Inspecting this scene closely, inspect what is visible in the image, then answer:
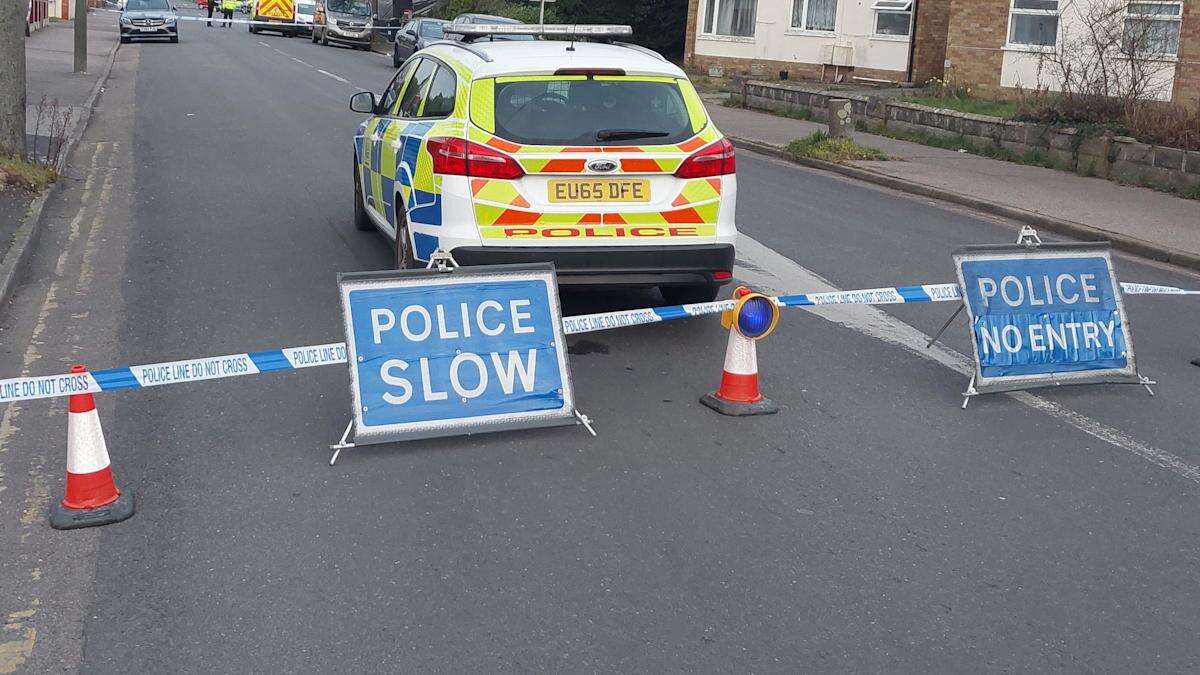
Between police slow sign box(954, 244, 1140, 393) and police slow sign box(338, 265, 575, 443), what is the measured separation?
2336 mm

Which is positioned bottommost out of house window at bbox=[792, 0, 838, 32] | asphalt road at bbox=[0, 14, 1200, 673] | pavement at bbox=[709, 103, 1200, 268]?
asphalt road at bbox=[0, 14, 1200, 673]

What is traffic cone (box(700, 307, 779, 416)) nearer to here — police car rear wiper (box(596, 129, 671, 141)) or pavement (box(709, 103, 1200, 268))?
police car rear wiper (box(596, 129, 671, 141))

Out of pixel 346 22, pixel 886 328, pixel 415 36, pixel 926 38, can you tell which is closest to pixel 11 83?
pixel 886 328

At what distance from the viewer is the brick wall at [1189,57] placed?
21125 millimetres

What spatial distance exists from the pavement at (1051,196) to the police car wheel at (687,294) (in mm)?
5639

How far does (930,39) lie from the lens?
1196 inches

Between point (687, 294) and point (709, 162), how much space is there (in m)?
1.22

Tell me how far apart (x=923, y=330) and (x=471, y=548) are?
179 inches

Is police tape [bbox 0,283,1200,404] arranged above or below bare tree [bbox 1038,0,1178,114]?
below

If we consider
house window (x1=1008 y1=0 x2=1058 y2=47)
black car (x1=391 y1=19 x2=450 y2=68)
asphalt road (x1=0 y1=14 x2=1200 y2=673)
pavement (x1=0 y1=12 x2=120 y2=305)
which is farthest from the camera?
black car (x1=391 y1=19 x2=450 y2=68)

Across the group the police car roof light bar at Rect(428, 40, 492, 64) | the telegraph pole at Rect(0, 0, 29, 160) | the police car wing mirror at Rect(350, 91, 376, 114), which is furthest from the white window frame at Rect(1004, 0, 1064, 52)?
the police car roof light bar at Rect(428, 40, 492, 64)

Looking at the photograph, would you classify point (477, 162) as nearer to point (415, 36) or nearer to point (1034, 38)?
point (1034, 38)

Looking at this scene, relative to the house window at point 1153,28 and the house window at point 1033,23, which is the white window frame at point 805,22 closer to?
the house window at point 1033,23

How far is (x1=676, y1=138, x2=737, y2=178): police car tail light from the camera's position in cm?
780
